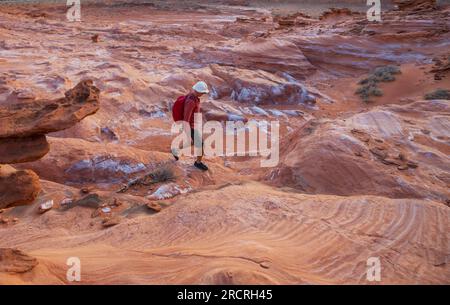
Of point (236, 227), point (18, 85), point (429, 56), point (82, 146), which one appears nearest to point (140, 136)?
point (82, 146)

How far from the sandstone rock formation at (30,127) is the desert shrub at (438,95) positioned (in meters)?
9.07

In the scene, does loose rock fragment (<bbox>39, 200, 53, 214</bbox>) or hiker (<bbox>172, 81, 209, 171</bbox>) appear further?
hiker (<bbox>172, 81, 209, 171</bbox>)

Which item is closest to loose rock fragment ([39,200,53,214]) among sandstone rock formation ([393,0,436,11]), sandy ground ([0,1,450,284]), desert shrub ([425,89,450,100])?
sandy ground ([0,1,450,284])

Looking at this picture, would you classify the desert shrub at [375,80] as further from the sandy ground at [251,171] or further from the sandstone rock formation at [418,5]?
the sandstone rock formation at [418,5]

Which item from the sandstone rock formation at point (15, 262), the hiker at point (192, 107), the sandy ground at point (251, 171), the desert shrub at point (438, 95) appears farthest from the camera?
the desert shrub at point (438, 95)

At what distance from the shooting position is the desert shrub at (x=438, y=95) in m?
9.91

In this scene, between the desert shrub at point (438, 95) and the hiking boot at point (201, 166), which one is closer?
the hiking boot at point (201, 166)

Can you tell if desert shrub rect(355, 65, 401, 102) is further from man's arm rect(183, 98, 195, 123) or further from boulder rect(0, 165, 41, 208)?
boulder rect(0, 165, 41, 208)

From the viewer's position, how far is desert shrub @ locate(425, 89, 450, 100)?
9914 millimetres

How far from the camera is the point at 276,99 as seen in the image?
36.3 feet

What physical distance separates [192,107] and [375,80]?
8179mm

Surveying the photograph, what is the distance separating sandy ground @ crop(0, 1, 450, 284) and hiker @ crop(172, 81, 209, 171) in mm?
436

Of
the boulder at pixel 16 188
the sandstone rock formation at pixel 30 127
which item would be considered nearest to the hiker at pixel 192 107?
the sandstone rock formation at pixel 30 127

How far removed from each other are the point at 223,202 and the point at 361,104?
27.1 ft
